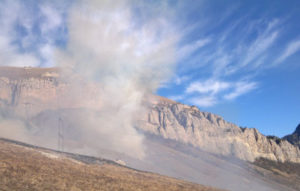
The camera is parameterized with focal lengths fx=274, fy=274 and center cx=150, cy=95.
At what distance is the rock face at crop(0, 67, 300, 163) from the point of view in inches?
5344

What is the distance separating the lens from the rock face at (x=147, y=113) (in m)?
136

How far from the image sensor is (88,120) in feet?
436

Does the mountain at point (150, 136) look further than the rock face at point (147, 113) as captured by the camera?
No

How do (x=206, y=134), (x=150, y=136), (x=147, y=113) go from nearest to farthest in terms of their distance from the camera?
(x=150, y=136)
(x=147, y=113)
(x=206, y=134)

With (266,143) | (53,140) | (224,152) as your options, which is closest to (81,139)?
(53,140)

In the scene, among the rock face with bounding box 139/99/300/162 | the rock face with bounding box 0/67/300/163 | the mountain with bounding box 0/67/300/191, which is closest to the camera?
the mountain with bounding box 0/67/300/191

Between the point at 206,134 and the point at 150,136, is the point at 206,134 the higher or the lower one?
the higher one

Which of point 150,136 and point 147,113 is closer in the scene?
point 150,136

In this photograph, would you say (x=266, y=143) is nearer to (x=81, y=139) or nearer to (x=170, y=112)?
(x=170, y=112)

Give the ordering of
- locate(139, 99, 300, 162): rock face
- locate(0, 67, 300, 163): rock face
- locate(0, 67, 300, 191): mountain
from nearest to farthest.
Answer: locate(0, 67, 300, 191): mountain, locate(0, 67, 300, 163): rock face, locate(139, 99, 300, 162): rock face

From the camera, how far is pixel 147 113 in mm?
178875

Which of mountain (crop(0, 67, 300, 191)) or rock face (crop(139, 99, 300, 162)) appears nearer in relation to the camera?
mountain (crop(0, 67, 300, 191))

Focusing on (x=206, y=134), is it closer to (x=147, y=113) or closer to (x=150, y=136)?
(x=147, y=113)

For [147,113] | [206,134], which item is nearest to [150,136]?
[147,113]
